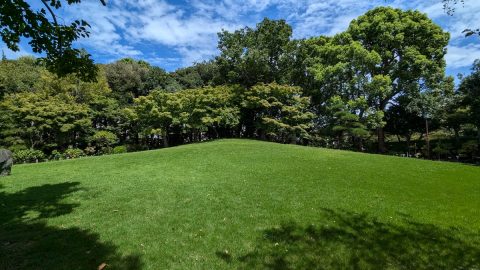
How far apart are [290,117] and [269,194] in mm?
23732

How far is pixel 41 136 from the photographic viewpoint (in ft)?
98.7

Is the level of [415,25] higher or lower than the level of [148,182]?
higher

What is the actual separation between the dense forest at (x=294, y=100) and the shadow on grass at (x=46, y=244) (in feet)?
70.6

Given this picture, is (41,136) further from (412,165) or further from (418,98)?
(418,98)

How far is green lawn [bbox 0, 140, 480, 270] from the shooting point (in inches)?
207

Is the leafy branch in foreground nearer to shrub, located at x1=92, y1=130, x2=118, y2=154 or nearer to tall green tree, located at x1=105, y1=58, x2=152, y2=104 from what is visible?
shrub, located at x1=92, y1=130, x2=118, y2=154

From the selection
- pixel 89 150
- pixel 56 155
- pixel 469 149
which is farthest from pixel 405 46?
pixel 56 155

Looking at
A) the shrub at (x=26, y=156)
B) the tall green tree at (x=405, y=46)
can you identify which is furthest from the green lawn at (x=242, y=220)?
the tall green tree at (x=405, y=46)

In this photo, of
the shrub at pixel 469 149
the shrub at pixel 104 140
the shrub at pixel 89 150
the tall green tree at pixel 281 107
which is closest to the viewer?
the shrub at pixel 469 149

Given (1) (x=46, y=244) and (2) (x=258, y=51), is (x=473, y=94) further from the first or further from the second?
(1) (x=46, y=244)

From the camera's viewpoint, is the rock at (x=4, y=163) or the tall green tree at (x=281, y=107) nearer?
the rock at (x=4, y=163)

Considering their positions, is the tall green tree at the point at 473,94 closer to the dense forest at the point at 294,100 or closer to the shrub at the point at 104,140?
the dense forest at the point at 294,100

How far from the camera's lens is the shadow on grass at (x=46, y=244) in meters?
5.05

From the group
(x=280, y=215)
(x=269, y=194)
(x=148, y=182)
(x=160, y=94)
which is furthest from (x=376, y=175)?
(x=160, y=94)
